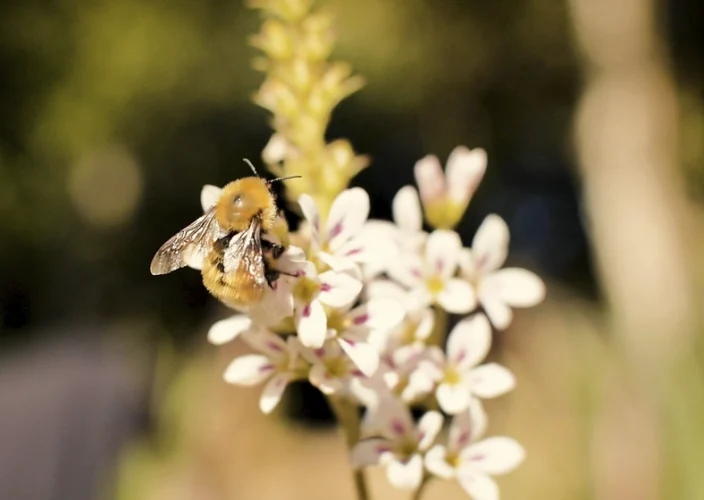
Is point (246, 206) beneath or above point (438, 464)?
above

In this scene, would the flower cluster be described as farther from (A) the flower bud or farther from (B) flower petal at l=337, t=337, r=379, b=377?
(A) the flower bud

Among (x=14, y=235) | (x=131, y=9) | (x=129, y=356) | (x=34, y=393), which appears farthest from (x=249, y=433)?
(x=131, y=9)

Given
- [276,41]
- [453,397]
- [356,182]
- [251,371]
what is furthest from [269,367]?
[356,182]

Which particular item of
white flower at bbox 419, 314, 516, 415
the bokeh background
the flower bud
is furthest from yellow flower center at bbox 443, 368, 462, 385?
the bokeh background

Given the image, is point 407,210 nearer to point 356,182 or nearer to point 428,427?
point 428,427

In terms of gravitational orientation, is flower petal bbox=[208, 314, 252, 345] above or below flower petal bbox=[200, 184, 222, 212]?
below

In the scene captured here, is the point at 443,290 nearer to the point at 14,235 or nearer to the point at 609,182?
the point at 609,182

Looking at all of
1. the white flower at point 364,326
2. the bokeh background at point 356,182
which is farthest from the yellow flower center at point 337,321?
the bokeh background at point 356,182

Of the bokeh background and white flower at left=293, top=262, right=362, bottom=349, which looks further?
the bokeh background
